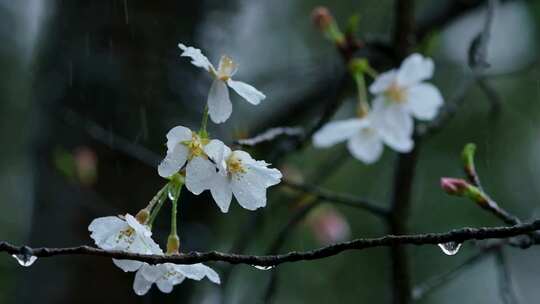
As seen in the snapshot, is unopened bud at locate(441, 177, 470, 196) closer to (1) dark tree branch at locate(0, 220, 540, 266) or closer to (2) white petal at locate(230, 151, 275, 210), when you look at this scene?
(2) white petal at locate(230, 151, 275, 210)

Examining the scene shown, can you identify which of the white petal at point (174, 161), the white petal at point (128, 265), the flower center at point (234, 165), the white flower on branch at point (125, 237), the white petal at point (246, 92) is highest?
the white petal at point (246, 92)

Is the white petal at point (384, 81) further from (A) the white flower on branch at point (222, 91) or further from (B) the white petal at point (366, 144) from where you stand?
(A) the white flower on branch at point (222, 91)

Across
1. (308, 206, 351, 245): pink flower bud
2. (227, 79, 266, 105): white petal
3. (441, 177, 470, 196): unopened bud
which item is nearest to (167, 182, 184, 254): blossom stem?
(227, 79, 266, 105): white petal

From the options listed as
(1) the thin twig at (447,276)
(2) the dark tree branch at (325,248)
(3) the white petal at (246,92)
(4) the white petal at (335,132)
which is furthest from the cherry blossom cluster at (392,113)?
(2) the dark tree branch at (325,248)

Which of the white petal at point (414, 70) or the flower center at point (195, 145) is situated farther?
the white petal at point (414, 70)

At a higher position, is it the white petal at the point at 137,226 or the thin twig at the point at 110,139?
the thin twig at the point at 110,139
